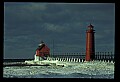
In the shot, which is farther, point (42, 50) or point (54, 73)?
point (42, 50)

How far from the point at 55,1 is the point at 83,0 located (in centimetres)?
27

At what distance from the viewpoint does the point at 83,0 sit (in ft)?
8.21

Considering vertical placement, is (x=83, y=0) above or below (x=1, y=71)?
above

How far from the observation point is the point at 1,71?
2514 millimetres

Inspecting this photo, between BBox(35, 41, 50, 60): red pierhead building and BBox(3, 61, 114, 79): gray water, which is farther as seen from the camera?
BBox(35, 41, 50, 60): red pierhead building

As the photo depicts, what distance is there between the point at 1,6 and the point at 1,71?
63 centimetres

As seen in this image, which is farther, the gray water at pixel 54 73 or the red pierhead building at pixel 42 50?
the red pierhead building at pixel 42 50
